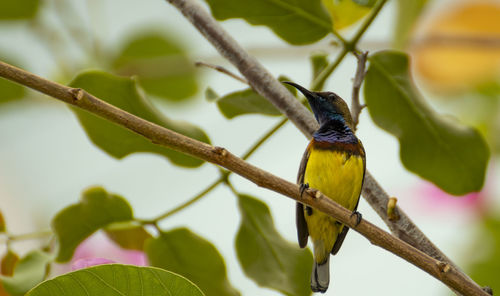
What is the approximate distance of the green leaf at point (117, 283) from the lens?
978 mm

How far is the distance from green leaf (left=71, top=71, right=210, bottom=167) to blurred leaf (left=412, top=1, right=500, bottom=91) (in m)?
1.28

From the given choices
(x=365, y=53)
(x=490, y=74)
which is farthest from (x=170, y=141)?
(x=490, y=74)

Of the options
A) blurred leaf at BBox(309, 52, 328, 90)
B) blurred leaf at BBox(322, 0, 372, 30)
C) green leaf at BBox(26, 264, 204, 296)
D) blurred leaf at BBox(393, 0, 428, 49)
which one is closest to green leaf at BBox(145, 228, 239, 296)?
green leaf at BBox(26, 264, 204, 296)

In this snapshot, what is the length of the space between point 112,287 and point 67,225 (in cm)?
33

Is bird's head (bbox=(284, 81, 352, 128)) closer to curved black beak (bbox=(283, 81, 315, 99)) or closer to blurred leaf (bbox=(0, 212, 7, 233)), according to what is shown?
curved black beak (bbox=(283, 81, 315, 99))

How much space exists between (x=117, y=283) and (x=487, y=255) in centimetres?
184

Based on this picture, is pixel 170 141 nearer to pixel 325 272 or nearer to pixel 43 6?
pixel 325 272

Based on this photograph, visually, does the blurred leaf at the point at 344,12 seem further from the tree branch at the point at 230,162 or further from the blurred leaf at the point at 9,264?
the blurred leaf at the point at 9,264

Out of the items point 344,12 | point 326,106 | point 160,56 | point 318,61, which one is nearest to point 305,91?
point 318,61

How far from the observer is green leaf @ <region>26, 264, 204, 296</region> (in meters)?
0.98

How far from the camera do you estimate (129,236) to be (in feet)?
4.73

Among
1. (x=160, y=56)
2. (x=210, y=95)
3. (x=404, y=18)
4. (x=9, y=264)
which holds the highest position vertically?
(x=404, y=18)

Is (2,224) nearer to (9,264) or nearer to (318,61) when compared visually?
(9,264)

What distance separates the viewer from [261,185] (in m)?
0.98
